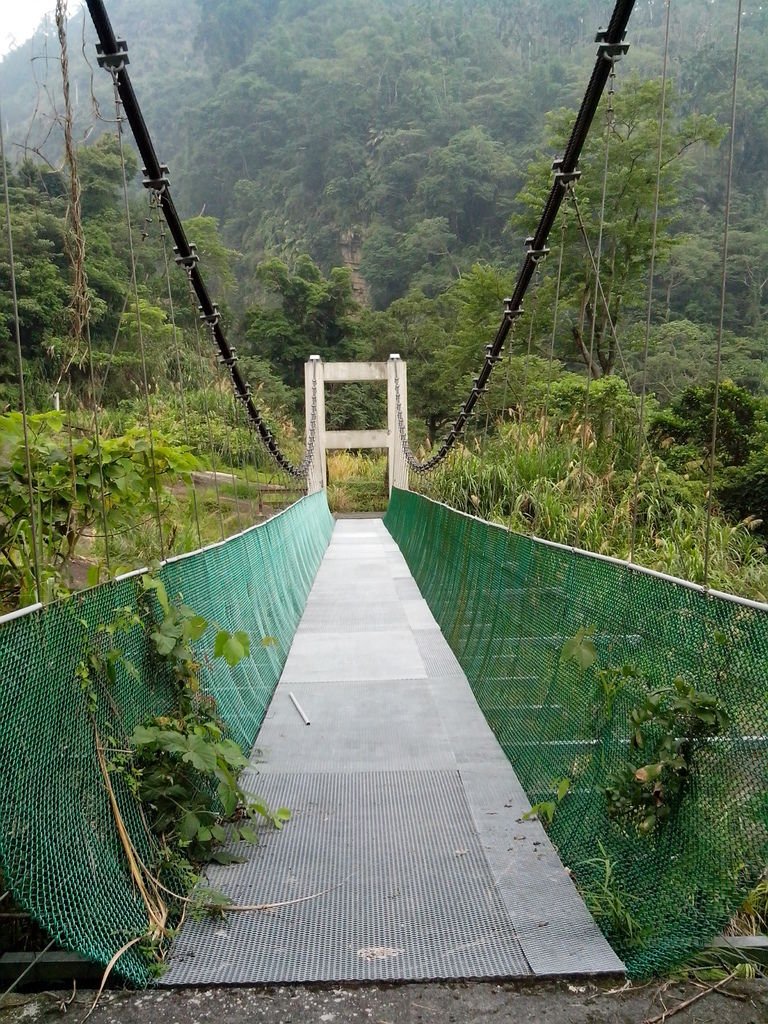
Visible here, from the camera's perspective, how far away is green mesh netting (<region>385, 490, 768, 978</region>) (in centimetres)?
176

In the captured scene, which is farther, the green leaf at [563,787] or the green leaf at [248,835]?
the green leaf at [248,835]

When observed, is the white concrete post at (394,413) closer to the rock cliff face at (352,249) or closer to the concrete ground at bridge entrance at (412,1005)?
the concrete ground at bridge entrance at (412,1005)

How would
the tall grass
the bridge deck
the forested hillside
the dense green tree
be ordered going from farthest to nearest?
1. the dense green tree
2. the forested hillside
3. the tall grass
4. the bridge deck

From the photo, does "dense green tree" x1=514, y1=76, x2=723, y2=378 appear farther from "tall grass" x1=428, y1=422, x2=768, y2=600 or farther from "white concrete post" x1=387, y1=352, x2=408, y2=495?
"tall grass" x1=428, y1=422, x2=768, y2=600

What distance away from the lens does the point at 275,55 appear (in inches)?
2404

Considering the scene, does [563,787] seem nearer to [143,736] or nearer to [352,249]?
[143,736]

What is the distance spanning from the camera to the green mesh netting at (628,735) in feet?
5.79

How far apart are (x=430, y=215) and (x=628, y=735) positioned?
47625 mm

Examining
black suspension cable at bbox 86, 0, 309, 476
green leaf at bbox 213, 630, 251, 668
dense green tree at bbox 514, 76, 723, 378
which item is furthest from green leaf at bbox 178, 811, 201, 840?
dense green tree at bbox 514, 76, 723, 378

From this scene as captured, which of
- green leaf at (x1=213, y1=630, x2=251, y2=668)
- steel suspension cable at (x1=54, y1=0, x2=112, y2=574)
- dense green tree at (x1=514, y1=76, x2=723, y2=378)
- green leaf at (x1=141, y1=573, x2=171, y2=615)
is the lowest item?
green leaf at (x1=213, y1=630, x2=251, y2=668)

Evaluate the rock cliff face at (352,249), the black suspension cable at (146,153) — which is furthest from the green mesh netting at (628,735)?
the rock cliff face at (352,249)

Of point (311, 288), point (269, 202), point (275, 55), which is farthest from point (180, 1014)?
point (275, 55)

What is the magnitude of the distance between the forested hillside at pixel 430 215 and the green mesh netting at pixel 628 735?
1.13 metres

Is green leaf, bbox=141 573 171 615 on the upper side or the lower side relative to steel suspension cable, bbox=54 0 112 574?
lower
